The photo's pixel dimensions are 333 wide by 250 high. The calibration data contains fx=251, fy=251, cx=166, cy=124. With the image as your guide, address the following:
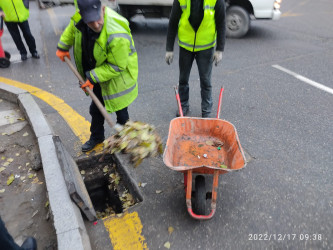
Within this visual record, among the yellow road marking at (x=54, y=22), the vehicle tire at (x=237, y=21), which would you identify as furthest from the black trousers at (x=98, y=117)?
the yellow road marking at (x=54, y=22)

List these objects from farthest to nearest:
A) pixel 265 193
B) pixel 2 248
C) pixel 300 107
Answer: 1. pixel 300 107
2. pixel 265 193
3. pixel 2 248

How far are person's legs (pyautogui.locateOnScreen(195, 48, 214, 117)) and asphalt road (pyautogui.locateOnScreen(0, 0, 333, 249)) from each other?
1.58 feet

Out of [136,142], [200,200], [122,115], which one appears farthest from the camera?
[122,115]

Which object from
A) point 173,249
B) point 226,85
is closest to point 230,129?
point 173,249

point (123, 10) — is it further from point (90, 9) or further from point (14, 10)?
point (90, 9)

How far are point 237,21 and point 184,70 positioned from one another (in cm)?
477

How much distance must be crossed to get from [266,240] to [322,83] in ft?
13.5

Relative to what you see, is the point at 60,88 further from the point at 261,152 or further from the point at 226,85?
the point at 261,152

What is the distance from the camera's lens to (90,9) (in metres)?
2.30

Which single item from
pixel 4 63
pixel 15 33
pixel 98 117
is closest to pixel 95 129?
pixel 98 117

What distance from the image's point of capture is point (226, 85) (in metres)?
5.25

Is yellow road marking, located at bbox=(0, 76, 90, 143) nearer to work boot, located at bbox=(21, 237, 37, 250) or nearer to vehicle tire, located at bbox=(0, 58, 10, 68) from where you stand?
vehicle tire, located at bbox=(0, 58, 10, 68)

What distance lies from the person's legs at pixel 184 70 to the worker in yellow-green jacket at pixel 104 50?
3.63 feet

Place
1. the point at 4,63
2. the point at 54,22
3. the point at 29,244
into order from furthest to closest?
1. the point at 54,22
2. the point at 4,63
3. the point at 29,244
